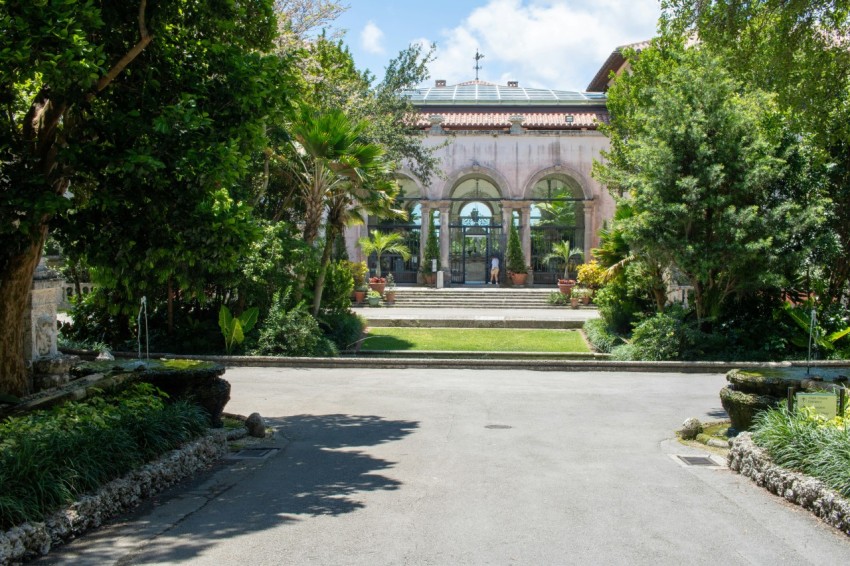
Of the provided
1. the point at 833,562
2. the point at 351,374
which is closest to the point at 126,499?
the point at 833,562

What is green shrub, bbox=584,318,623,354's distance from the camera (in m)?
20.4

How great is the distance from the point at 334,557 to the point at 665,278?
15873mm

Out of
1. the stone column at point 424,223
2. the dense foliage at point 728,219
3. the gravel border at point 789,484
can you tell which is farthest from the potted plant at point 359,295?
the gravel border at point 789,484

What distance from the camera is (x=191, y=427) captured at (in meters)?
8.45

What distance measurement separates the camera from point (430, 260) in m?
38.2

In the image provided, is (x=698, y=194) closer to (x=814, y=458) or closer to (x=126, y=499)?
(x=814, y=458)

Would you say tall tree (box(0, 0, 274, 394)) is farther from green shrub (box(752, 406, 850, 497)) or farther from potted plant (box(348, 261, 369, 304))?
potted plant (box(348, 261, 369, 304))

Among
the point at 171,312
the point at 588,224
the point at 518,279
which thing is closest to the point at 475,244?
the point at 518,279

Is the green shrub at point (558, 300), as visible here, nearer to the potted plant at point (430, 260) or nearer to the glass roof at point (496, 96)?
the potted plant at point (430, 260)

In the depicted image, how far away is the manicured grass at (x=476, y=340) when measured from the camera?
21234mm

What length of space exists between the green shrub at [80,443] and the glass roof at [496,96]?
3353 cm

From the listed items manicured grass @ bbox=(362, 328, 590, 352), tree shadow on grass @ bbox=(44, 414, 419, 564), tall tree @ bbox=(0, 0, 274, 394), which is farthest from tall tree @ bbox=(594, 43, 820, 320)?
tall tree @ bbox=(0, 0, 274, 394)

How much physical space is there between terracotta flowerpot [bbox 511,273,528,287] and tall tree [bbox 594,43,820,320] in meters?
19.9

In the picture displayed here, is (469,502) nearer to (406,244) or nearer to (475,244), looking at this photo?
(406,244)
